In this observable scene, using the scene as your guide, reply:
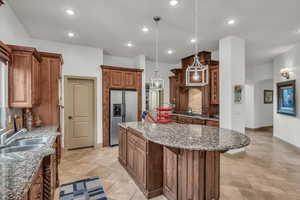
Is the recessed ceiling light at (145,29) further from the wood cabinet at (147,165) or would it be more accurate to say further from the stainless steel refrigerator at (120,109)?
the wood cabinet at (147,165)

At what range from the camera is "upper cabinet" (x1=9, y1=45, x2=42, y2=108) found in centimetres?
228

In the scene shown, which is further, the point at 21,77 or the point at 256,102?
the point at 256,102

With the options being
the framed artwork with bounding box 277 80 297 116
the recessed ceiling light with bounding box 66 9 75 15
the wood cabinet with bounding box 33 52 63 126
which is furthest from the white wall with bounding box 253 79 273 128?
the wood cabinet with bounding box 33 52 63 126

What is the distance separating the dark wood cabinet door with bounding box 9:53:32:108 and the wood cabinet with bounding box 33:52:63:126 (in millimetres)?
664

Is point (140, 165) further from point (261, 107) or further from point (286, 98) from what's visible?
point (261, 107)

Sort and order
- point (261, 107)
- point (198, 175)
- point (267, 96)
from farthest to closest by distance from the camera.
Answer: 1. point (267, 96)
2. point (261, 107)
3. point (198, 175)

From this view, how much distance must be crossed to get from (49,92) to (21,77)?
0.73 metres

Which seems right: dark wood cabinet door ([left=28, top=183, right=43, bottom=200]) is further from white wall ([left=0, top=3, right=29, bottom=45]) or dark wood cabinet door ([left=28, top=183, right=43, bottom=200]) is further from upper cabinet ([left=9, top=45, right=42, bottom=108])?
white wall ([left=0, top=3, right=29, bottom=45])

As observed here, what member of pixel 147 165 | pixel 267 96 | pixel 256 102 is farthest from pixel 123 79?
pixel 267 96

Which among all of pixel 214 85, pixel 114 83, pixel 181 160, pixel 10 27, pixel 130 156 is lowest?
pixel 130 156

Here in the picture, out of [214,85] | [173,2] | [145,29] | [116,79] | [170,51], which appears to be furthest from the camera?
[170,51]

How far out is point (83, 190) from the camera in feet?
7.91

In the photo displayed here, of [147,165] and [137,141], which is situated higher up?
[137,141]

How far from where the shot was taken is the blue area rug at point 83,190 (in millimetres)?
2256
